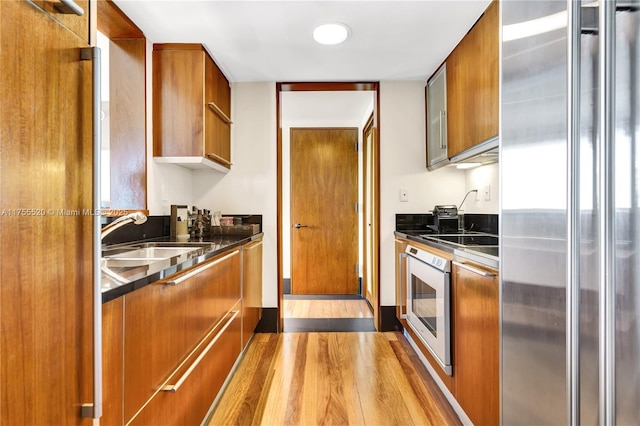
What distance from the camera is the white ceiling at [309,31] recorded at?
1854 millimetres

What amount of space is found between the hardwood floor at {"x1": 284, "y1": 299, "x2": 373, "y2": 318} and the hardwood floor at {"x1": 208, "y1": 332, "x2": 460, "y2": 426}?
66cm

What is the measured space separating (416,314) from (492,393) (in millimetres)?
969

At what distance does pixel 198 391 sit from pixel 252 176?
1.89 m

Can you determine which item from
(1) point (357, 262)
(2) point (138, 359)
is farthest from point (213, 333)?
(1) point (357, 262)

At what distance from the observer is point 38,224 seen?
0.67 metres

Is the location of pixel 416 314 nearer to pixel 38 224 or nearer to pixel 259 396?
pixel 259 396

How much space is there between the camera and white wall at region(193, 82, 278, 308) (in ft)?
9.82

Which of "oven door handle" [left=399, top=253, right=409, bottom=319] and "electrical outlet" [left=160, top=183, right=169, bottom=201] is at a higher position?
"electrical outlet" [left=160, top=183, right=169, bottom=201]

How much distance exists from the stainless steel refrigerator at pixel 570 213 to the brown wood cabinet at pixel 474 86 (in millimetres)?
589

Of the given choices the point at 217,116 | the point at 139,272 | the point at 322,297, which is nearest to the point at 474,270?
the point at 139,272

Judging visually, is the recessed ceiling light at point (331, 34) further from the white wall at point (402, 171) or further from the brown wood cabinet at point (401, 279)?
the brown wood cabinet at point (401, 279)

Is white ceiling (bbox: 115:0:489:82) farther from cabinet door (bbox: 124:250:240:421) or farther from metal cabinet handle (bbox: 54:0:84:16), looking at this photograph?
cabinet door (bbox: 124:250:240:421)

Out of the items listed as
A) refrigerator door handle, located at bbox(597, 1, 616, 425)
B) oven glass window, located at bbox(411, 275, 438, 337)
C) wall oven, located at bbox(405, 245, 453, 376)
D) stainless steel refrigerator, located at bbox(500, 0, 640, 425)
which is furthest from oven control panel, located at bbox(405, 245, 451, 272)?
refrigerator door handle, located at bbox(597, 1, 616, 425)

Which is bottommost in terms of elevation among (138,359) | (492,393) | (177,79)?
(492,393)
